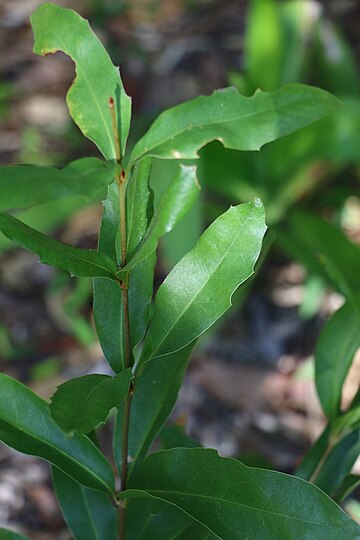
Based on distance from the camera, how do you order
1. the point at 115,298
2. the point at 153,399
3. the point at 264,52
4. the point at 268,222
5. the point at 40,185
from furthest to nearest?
the point at 264,52, the point at 268,222, the point at 153,399, the point at 115,298, the point at 40,185

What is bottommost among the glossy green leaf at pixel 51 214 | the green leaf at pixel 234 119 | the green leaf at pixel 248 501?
the glossy green leaf at pixel 51 214

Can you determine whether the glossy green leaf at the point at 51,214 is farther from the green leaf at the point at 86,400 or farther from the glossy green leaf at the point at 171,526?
the green leaf at the point at 86,400

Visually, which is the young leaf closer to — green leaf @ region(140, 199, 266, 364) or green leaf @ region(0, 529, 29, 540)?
green leaf @ region(140, 199, 266, 364)

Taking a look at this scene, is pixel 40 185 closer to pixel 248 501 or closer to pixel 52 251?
pixel 52 251

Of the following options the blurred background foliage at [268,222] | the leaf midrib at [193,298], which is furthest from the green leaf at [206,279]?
the blurred background foliage at [268,222]

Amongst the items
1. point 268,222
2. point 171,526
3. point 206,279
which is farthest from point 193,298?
point 268,222

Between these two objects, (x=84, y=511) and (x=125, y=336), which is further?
(x=84, y=511)

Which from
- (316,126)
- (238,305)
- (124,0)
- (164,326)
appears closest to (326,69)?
(316,126)

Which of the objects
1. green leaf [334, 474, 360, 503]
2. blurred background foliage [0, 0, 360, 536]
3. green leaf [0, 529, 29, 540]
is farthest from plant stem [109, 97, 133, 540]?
blurred background foliage [0, 0, 360, 536]
